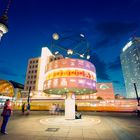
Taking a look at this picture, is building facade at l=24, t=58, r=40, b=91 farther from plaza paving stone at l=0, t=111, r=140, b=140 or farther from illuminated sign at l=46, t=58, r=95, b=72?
plaza paving stone at l=0, t=111, r=140, b=140

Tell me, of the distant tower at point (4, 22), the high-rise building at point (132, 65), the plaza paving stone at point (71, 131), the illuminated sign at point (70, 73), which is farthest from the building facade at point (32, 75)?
the high-rise building at point (132, 65)

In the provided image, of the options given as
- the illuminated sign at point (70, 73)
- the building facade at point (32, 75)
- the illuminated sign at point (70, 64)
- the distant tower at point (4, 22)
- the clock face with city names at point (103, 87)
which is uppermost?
the distant tower at point (4, 22)

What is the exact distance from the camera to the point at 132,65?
509ft

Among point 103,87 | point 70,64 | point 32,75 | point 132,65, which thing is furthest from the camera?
point 132,65

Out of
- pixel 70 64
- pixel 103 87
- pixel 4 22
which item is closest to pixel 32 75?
pixel 4 22

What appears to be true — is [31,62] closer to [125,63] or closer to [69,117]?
[69,117]

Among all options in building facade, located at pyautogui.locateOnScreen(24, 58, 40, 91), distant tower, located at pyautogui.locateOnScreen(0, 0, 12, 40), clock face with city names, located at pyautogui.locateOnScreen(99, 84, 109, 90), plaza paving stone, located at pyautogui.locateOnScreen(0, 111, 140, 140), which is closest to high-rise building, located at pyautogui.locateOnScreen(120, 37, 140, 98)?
clock face with city names, located at pyautogui.locateOnScreen(99, 84, 109, 90)

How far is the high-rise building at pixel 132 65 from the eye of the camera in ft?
478

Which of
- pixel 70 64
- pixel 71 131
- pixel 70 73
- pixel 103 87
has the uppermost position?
pixel 103 87

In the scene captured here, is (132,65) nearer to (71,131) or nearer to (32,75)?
(32,75)

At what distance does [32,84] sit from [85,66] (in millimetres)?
69158

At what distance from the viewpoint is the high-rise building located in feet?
478

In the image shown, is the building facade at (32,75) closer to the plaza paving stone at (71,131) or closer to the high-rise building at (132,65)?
the plaza paving stone at (71,131)

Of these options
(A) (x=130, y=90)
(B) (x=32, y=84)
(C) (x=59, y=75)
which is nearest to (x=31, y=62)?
(B) (x=32, y=84)
